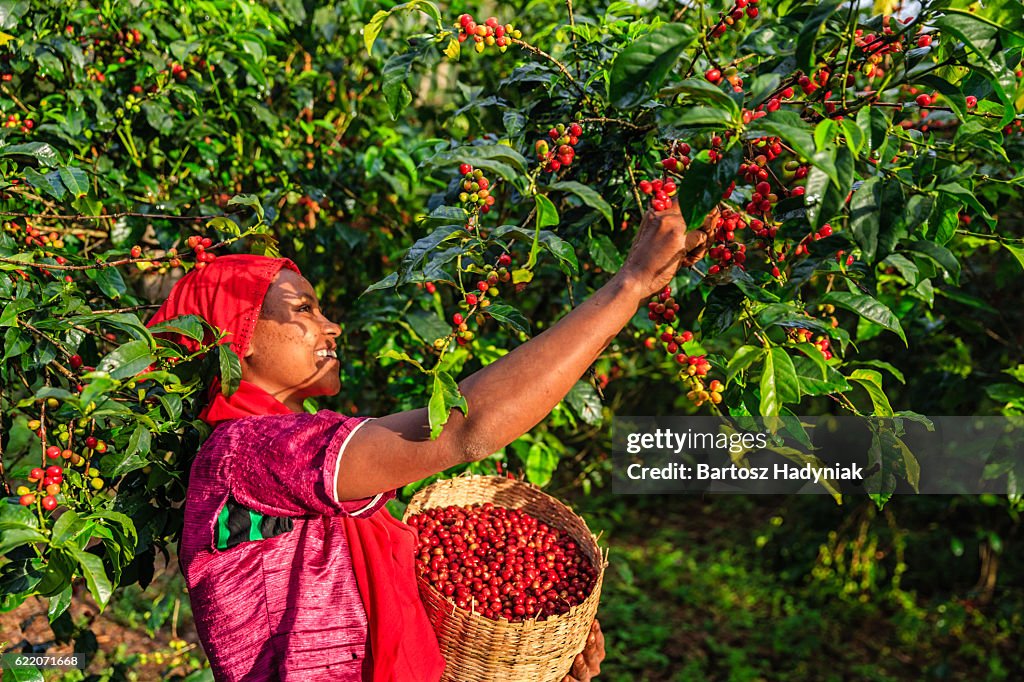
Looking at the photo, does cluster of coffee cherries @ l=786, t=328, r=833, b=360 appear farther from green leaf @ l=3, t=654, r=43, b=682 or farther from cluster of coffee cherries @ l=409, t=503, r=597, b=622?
green leaf @ l=3, t=654, r=43, b=682

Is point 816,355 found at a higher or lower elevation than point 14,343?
higher

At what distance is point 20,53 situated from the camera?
252cm

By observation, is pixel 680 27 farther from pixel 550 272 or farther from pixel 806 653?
pixel 806 653

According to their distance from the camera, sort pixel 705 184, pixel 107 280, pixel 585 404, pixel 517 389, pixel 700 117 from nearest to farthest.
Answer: pixel 700 117 < pixel 705 184 < pixel 517 389 < pixel 107 280 < pixel 585 404

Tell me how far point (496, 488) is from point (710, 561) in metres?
3.99

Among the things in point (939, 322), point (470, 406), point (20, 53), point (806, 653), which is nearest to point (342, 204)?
point (20, 53)

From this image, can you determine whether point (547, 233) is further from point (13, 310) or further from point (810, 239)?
point (13, 310)

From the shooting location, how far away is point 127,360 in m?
1.57

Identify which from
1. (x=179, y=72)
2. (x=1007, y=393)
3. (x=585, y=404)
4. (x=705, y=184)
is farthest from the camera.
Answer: (x=179, y=72)

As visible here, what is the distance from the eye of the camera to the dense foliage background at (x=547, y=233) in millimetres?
1459

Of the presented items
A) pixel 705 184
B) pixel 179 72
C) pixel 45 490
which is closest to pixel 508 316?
pixel 705 184

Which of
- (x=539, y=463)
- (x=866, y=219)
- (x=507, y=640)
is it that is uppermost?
(x=866, y=219)

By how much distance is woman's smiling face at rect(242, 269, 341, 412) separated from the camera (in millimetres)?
1838

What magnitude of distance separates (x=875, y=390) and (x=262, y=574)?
4.06 feet
